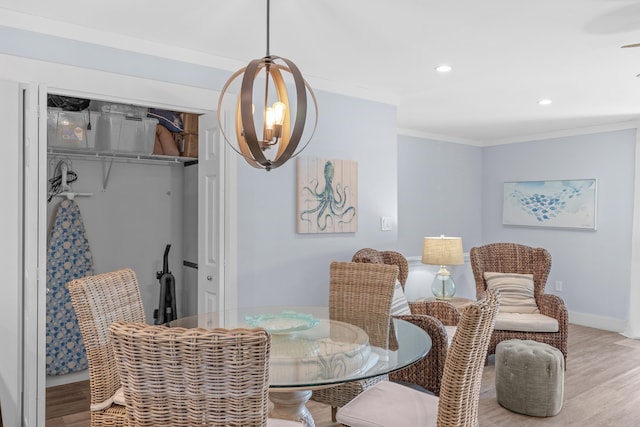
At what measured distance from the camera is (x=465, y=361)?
5.33 ft

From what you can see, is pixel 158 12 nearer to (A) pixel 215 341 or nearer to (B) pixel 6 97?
(B) pixel 6 97

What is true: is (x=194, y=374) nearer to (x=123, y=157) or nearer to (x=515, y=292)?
(x=123, y=157)

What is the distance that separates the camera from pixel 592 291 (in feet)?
18.6

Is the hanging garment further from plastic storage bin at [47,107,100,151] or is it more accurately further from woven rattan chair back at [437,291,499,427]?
woven rattan chair back at [437,291,499,427]

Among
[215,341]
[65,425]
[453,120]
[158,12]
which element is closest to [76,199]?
[65,425]

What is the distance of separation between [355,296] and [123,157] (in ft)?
8.07

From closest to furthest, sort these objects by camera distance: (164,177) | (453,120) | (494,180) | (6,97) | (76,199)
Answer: (6,97), (76,199), (164,177), (453,120), (494,180)

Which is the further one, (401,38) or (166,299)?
(166,299)

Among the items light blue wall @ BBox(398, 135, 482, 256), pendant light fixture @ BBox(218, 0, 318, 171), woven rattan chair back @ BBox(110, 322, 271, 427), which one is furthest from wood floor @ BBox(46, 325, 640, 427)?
light blue wall @ BBox(398, 135, 482, 256)

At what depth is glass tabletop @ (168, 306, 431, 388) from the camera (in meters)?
1.76

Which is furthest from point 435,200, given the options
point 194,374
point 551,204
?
point 194,374

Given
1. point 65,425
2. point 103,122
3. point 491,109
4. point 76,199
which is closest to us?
point 65,425

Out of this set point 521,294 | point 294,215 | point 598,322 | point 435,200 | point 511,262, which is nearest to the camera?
point 294,215

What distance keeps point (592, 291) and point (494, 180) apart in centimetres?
190
